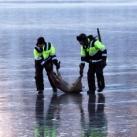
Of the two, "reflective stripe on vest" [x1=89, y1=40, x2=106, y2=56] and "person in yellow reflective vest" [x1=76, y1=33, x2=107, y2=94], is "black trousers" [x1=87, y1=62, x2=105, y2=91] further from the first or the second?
"reflective stripe on vest" [x1=89, y1=40, x2=106, y2=56]

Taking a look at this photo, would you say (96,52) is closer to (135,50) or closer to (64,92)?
(64,92)

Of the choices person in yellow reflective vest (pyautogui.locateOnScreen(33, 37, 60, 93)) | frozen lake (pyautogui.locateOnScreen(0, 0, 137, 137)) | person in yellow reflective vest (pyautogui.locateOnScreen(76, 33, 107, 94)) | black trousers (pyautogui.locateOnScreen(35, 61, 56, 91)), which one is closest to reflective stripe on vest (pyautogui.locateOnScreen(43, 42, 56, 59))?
person in yellow reflective vest (pyautogui.locateOnScreen(33, 37, 60, 93))

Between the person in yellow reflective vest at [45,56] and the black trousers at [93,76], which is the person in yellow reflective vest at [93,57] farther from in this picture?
the person in yellow reflective vest at [45,56]

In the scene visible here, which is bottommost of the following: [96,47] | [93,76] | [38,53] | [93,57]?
[93,76]

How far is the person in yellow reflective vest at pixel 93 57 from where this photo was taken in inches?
685

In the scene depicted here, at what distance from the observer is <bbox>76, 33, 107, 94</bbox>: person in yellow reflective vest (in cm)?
1741

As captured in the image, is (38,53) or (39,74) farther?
(39,74)

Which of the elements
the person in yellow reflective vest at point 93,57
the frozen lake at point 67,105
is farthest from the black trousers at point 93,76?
the frozen lake at point 67,105

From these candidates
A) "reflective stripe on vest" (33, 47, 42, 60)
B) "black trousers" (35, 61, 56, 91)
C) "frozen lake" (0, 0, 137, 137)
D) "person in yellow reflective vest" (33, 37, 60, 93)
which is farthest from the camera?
"black trousers" (35, 61, 56, 91)

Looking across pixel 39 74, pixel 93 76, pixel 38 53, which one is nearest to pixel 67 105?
pixel 93 76

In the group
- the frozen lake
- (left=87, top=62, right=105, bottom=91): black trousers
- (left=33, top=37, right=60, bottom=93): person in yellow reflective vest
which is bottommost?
the frozen lake

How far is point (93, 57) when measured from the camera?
696 inches

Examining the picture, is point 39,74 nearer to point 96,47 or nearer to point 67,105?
point 96,47

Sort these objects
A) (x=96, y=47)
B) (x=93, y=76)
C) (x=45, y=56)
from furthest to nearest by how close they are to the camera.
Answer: (x=93, y=76)
(x=45, y=56)
(x=96, y=47)
